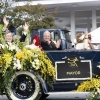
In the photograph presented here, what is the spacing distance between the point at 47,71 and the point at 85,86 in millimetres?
1131

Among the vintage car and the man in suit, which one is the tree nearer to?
the man in suit

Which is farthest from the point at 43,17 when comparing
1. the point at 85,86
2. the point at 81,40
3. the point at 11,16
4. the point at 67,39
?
the point at 85,86

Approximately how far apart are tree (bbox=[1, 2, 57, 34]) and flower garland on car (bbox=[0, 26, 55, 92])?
24.8 meters

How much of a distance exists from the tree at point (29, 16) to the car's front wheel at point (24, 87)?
24.3m

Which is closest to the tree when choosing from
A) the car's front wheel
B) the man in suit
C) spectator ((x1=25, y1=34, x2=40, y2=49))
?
spectator ((x1=25, y1=34, x2=40, y2=49))

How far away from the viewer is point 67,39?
20.1 meters

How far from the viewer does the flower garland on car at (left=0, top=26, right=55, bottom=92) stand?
311 inches

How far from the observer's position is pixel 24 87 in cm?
881

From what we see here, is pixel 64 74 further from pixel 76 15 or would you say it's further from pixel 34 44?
pixel 76 15

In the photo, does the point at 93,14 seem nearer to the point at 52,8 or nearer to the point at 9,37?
the point at 52,8

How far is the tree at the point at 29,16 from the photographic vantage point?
3325 cm

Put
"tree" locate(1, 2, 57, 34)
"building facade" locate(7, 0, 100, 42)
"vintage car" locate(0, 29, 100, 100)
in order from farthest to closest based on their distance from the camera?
"building facade" locate(7, 0, 100, 42) → "tree" locate(1, 2, 57, 34) → "vintage car" locate(0, 29, 100, 100)

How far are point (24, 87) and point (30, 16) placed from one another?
84.0ft

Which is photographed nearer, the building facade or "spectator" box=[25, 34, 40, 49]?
"spectator" box=[25, 34, 40, 49]
